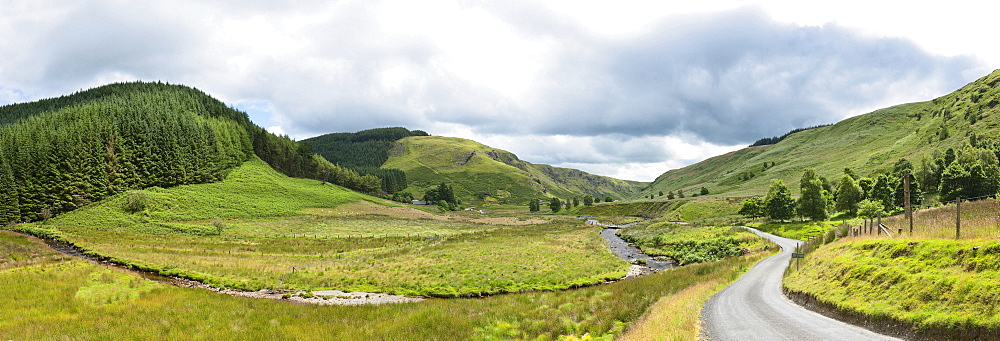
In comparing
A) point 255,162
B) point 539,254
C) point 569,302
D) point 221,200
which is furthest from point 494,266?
point 255,162

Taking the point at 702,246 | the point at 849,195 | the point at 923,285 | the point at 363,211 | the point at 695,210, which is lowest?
the point at 702,246

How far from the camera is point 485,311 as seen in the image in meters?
23.2

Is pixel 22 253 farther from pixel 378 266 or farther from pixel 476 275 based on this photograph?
pixel 476 275

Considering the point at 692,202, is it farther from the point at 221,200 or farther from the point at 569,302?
the point at 221,200

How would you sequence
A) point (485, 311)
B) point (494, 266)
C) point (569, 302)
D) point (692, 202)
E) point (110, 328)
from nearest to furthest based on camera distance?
point (110, 328) → point (485, 311) → point (569, 302) → point (494, 266) → point (692, 202)

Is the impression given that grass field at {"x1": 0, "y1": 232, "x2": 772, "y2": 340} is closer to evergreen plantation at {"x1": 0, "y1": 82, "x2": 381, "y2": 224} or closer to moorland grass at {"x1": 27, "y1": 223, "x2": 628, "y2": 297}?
moorland grass at {"x1": 27, "y1": 223, "x2": 628, "y2": 297}

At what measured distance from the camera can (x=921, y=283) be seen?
46.3 ft

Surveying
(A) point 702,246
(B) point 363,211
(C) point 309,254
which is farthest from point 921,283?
(B) point 363,211

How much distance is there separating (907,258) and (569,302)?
16.0 meters

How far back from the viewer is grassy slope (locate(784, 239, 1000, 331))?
11721mm

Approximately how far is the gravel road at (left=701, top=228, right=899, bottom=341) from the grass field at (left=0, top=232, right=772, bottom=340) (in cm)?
140

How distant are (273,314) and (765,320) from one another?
2435cm

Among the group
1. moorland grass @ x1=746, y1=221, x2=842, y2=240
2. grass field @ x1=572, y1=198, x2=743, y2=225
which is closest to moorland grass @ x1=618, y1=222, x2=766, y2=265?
moorland grass @ x1=746, y1=221, x2=842, y2=240

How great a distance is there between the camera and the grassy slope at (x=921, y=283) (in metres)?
11.7
